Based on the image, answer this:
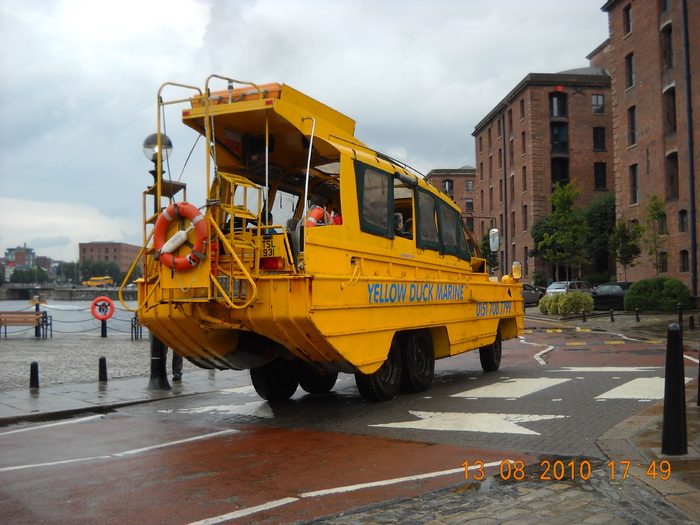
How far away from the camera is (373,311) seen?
8219 mm

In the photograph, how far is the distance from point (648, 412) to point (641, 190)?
35120 millimetres

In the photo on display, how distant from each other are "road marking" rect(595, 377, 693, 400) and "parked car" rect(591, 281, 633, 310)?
79.1 ft

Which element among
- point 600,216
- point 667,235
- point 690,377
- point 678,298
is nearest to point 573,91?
point 600,216

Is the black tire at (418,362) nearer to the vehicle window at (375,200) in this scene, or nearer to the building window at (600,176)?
the vehicle window at (375,200)

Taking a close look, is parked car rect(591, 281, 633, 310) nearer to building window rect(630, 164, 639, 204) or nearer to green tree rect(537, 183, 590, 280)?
building window rect(630, 164, 639, 204)

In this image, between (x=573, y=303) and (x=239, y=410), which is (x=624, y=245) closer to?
(x=573, y=303)

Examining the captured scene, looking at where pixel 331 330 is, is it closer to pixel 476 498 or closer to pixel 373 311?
A: pixel 373 311

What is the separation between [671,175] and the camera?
121 ft

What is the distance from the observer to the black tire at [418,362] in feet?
31.2

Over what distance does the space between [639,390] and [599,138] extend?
5229 centimetres

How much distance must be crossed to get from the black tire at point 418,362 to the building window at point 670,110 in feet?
106

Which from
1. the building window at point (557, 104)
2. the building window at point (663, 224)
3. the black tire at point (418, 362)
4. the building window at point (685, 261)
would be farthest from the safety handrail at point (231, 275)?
the building window at point (557, 104)

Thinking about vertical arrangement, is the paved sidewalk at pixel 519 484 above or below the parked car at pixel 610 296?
below

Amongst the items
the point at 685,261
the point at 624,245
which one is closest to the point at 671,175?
the point at 624,245
